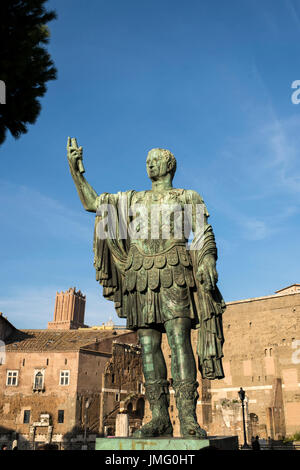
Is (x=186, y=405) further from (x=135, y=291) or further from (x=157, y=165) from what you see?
(x=157, y=165)

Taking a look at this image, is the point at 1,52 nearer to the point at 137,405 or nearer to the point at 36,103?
the point at 36,103

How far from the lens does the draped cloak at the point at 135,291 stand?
3951 mm

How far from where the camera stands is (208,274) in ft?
13.0

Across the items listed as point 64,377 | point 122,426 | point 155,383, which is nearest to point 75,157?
point 155,383

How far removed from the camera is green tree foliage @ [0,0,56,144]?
5.98 meters

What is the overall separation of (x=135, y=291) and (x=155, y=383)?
0.84 meters

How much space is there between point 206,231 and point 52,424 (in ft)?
95.4

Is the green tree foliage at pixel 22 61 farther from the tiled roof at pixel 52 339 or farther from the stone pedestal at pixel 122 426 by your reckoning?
the tiled roof at pixel 52 339

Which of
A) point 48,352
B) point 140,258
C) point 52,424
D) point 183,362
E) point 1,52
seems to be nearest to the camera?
point 183,362

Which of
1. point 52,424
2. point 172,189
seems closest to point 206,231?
point 172,189

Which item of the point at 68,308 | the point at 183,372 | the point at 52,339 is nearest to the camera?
the point at 183,372

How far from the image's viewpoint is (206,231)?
4219mm

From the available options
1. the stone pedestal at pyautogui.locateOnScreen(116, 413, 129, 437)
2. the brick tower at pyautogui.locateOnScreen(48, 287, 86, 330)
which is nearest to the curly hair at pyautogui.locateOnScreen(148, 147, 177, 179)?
the stone pedestal at pyautogui.locateOnScreen(116, 413, 129, 437)

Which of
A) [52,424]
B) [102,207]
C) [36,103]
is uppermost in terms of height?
[36,103]
